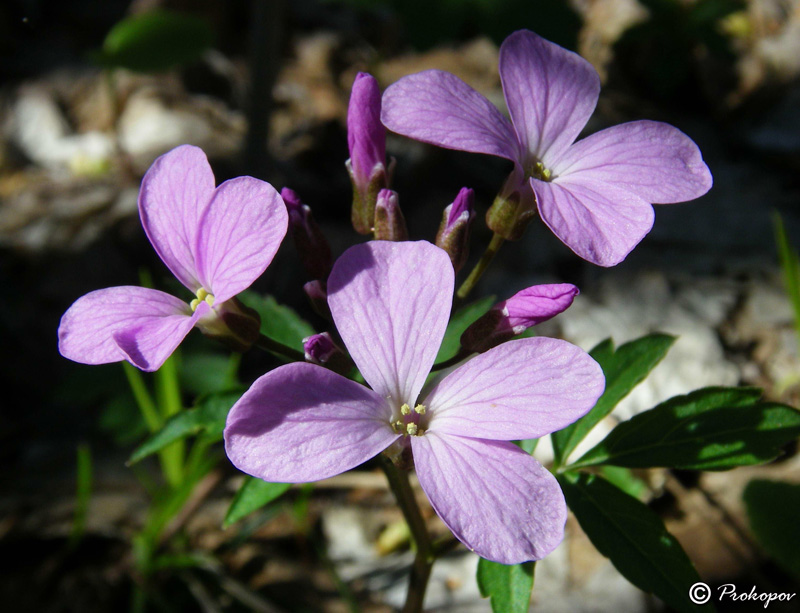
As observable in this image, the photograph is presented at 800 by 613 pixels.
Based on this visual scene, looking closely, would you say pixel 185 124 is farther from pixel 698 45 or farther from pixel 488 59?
pixel 698 45

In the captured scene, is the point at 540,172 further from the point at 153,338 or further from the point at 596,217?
the point at 153,338

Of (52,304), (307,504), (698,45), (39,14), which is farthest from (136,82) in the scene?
(698,45)

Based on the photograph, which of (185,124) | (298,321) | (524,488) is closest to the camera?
(524,488)

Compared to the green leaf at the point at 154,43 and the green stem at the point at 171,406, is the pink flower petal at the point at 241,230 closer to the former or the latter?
the green stem at the point at 171,406

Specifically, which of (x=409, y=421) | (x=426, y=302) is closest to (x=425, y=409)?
(x=409, y=421)

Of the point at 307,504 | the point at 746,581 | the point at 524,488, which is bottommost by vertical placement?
the point at 307,504

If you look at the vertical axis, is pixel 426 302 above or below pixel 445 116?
below
